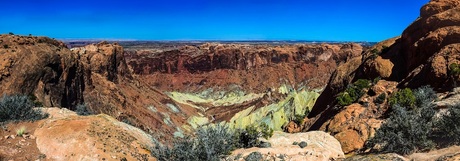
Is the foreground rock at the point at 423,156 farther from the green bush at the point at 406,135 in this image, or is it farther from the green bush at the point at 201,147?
the green bush at the point at 201,147

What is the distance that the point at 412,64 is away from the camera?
91.9 ft

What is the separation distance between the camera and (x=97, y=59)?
69125 mm

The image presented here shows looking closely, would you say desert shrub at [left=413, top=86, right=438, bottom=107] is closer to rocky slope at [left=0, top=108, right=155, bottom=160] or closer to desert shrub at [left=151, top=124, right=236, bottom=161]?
desert shrub at [left=151, top=124, right=236, bottom=161]

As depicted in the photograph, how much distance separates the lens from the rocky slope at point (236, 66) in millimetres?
125125

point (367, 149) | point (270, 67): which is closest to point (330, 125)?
point (367, 149)

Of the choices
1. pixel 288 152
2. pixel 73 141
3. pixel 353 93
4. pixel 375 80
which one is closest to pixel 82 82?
pixel 353 93

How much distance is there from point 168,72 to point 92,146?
120 meters

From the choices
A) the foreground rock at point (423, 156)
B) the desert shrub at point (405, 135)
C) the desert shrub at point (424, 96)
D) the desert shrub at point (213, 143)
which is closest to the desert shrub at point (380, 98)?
the desert shrub at point (424, 96)

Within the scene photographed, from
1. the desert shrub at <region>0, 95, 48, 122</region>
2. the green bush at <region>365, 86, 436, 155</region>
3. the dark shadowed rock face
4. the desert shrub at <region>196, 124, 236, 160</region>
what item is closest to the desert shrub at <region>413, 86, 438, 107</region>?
the green bush at <region>365, 86, 436, 155</region>

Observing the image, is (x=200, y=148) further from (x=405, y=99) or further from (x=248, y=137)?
(x=405, y=99)

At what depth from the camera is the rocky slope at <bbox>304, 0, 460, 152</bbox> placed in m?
21.4

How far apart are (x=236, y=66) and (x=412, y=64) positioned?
10303cm

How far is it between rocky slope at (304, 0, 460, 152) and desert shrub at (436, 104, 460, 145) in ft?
16.4

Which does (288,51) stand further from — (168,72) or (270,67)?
(168,72)
